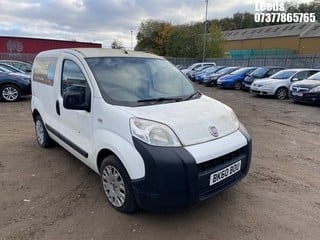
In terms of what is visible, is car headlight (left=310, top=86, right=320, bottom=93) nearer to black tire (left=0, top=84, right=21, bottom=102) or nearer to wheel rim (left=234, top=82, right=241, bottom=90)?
wheel rim (left=234, top=82, right=241, bottom=90)

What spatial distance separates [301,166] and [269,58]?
24.2 metres

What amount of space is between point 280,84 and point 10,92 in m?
11.5

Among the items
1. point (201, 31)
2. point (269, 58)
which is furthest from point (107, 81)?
point (201, 31)

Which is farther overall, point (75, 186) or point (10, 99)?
point (10, 99)

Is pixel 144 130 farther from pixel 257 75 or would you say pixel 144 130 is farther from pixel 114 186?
pixel 257 75

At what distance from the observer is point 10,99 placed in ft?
36.4

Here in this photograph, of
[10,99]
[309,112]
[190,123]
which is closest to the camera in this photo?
[190,123]

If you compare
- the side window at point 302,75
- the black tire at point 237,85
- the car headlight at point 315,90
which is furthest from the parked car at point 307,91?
the black tire at point 237,85

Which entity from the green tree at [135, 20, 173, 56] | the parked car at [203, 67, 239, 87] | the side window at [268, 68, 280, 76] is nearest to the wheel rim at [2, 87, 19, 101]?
the parked car at [203, 67, 239, 87]

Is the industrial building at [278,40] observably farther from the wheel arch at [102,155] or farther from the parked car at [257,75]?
the wheel arch at [102,155]

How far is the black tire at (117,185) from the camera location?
119 inches

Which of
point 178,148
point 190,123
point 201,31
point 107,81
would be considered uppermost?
point 201,31

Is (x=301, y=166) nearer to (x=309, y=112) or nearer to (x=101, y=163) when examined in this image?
(x=101, y=163)

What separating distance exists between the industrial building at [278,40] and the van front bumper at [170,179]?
5608cm
